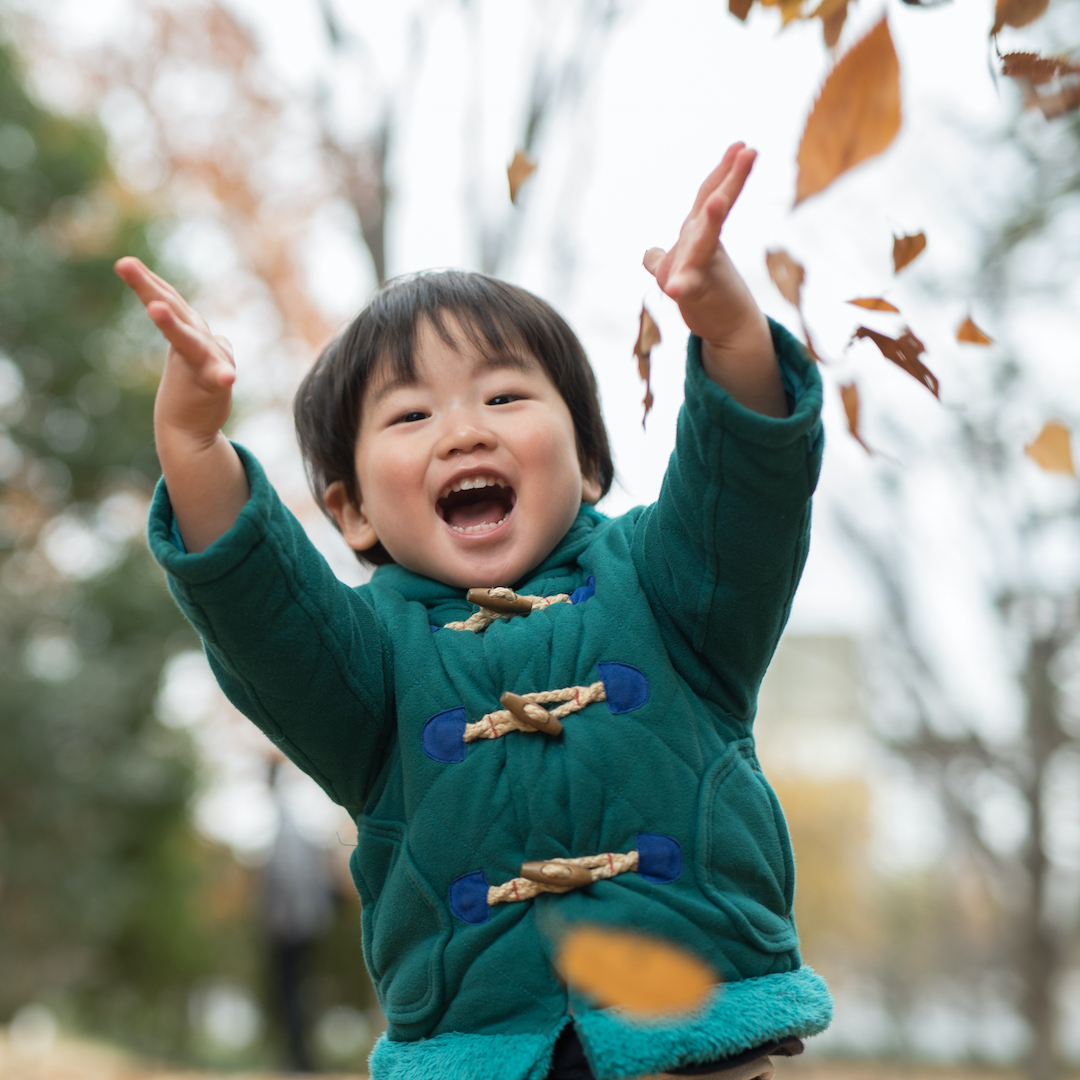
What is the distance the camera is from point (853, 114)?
1109 mm

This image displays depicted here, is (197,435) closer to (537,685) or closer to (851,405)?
(537,685)

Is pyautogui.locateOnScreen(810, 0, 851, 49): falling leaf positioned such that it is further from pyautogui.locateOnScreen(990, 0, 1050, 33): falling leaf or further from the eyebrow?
the eyebrow

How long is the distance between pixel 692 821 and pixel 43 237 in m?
11.4

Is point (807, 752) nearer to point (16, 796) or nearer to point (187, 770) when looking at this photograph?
point (187, 770)

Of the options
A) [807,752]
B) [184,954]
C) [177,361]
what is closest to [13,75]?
[184,954]

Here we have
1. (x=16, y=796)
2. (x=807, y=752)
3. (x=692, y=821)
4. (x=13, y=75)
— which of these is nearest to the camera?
(x=692, y=821)

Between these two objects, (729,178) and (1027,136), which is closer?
(729,178)

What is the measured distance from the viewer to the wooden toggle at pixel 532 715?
1372mm

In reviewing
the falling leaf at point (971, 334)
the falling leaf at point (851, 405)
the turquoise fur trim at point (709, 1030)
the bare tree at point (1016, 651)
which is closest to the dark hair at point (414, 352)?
the falling leaf at point (851, 405)

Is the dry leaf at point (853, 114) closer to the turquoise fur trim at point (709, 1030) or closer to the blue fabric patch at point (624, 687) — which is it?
the blue fabric patch at point (624, 687)

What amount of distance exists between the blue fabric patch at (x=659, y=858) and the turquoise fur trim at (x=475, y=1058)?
0.20 metres

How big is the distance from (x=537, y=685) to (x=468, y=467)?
320mm

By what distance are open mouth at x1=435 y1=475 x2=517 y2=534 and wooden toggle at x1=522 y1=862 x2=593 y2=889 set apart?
499mm

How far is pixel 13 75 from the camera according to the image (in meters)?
10.5
